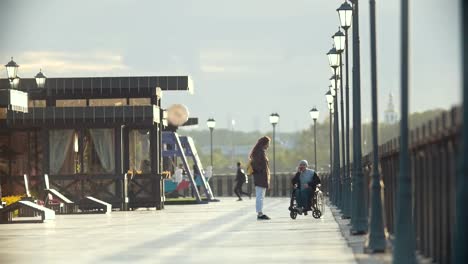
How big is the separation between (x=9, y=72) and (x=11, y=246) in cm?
2402

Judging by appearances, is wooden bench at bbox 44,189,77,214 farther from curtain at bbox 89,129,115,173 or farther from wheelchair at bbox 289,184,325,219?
wheelchair at bbox 289,184,325,219

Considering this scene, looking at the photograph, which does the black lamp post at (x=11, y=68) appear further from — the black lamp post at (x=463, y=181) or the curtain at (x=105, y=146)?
the black lamp post at (x=463, y=181)

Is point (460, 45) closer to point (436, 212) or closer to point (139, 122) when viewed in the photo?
point (436, 212)

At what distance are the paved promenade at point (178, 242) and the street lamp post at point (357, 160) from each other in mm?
540

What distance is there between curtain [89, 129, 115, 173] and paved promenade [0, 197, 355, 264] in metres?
12.2

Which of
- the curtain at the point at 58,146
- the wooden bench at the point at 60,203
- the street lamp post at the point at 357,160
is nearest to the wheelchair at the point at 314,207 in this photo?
the street lamp post at the point at 357,160

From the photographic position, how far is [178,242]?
80.8ft

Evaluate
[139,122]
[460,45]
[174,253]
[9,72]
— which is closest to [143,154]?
[139,122]

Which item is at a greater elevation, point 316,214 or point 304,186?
point 304,186

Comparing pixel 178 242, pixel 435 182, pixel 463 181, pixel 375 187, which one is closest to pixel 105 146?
pixel 178 242

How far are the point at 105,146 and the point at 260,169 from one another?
14.8 m

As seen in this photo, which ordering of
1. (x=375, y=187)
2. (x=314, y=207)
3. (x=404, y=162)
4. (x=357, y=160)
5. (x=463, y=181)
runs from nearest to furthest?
(x=463, y=181) < (x=404, y=162) < (x=375, y=187) < (x=357, y=160) < (x=314, y=207)

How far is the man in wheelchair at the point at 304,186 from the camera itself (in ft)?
119

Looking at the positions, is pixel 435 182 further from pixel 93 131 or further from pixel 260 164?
pixel 93 131
